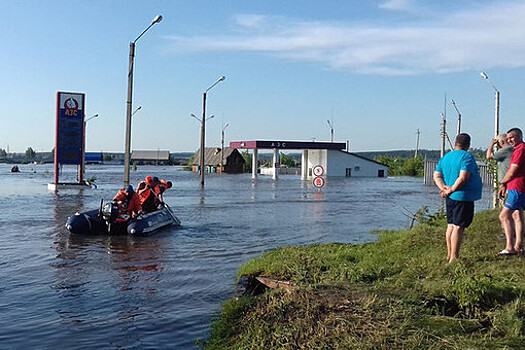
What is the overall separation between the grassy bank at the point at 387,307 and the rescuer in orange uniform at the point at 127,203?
327 inches

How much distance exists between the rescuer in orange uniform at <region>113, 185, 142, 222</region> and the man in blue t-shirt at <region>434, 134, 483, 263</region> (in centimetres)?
1001

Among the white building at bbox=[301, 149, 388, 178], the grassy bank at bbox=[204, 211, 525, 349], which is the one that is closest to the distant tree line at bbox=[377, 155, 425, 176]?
the white building at bbox=[301, 149, 388, 178]

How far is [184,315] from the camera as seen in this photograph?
7.51 m

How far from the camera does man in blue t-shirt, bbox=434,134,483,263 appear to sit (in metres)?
7.36

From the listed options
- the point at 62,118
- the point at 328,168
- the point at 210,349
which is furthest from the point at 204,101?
the point at 210,349

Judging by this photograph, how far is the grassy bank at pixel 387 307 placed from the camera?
4.88m

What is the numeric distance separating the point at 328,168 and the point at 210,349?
61.2 meters

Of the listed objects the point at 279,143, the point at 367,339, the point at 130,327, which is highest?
the point at 279,143

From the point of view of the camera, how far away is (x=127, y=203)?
51.9 ft

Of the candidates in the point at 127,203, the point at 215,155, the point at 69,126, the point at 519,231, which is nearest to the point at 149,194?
the point at 127,203

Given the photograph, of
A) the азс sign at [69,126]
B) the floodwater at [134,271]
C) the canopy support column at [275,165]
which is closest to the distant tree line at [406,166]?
the canopy support column at [275,165]

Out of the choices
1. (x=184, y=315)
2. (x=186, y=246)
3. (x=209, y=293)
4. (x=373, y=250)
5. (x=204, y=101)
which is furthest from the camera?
(x=204, y=101)

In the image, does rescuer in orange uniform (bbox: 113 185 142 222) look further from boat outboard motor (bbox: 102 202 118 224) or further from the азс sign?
the азс sign

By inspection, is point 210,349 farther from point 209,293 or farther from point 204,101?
point 204,101
